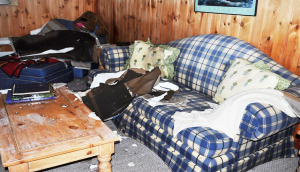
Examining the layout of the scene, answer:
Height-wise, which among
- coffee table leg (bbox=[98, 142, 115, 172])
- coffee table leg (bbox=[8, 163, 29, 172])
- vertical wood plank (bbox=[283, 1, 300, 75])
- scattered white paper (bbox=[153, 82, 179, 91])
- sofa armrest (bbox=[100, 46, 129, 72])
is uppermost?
vertical wood plank (bbox=[283, 1, 300, 75])

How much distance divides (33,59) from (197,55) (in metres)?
2.19

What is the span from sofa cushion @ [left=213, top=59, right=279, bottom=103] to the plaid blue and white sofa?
0.13 metres

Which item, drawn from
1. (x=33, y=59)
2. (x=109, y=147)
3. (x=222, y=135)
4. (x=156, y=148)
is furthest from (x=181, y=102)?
(x=33, y=59)

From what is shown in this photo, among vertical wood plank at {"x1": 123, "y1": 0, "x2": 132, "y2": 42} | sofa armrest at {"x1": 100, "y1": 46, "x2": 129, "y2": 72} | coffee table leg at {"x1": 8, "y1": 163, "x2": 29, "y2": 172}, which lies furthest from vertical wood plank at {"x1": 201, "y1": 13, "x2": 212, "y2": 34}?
coffee table leg at {"x1": 8, "y1": 163, "x2": 29, "y2": 172}

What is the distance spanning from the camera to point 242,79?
1884 mm

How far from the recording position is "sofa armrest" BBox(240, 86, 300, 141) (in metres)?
1.49

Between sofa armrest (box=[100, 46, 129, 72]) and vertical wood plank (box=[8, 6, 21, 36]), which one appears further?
vertical wood plank (box=[8, 6, 21, 36])

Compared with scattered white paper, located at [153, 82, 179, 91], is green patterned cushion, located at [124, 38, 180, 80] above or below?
above

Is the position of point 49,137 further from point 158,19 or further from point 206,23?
point 158,19

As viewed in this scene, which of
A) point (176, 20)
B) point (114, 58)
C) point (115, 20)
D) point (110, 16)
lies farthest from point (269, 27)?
point (110, 16)

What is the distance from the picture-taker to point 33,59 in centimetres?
337

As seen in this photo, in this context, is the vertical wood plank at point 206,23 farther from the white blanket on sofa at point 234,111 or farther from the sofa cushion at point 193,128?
the white blanket on sofa at point 234,111

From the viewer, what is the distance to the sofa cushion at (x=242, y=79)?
175 cm

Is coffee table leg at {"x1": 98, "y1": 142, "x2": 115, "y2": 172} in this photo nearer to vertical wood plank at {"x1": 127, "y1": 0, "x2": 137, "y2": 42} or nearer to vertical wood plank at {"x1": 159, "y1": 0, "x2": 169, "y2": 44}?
vertical wood plank at {"x1": 159, "y1": 0, "x2": 169, "y2": 44}
